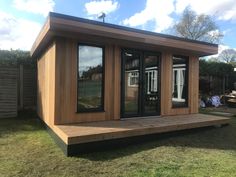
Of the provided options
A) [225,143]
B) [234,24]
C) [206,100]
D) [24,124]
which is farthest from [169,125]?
[234,24]

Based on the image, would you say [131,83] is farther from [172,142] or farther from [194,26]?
[194,26]

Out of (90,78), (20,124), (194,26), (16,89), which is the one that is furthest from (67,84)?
(194,26)

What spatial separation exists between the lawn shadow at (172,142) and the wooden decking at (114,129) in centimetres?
15

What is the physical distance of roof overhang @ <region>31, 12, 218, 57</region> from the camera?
441cm

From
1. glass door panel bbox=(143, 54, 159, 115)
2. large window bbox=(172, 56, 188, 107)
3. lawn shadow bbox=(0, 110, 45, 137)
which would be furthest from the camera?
large window bbox=(172, 56, 188, 107)

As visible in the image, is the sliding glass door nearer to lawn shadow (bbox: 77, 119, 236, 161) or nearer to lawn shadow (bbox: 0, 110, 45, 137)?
lawn shadow (bbox: 77, 119, 236, 161)

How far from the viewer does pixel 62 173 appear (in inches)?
130

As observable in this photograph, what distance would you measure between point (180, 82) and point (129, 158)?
12.6 ft

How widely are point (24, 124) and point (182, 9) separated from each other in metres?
22.4

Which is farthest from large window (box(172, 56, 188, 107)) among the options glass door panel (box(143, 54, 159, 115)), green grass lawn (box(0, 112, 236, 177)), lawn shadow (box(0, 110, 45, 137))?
lawn shadow (box(0, 110, 45, 137))

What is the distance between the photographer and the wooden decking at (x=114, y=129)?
407 cm

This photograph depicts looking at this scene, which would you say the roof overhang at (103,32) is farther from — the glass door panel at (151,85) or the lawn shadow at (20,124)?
the lawn shadow at (20,124)

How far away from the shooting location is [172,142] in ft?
16.2

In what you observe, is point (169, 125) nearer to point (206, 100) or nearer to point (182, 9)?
point (206, 100)
